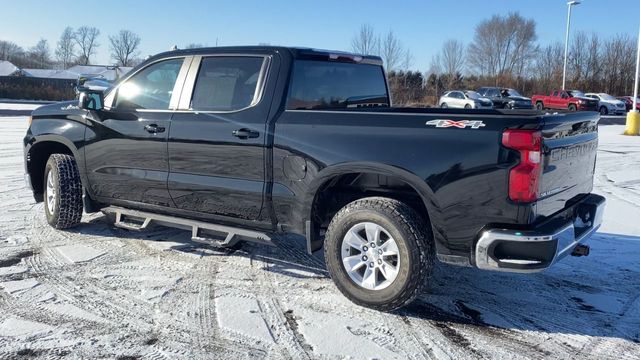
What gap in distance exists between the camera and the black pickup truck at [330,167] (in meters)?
3.49

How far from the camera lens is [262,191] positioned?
4.36 m

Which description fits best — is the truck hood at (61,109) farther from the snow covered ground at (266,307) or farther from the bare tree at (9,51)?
the bare tree at (9,51)

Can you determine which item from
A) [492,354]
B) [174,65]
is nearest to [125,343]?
[492,354]

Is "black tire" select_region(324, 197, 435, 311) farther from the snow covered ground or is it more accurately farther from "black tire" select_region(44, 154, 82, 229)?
"black tire" select_region(44, 154, 82, 229)

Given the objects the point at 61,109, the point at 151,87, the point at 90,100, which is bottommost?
the point at 61,109

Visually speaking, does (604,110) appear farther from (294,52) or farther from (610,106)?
(294,52)

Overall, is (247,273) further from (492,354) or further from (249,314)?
(492,354)

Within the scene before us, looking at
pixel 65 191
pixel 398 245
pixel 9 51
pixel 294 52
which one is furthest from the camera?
pixel 9 51

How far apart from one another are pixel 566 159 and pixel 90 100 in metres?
4.10

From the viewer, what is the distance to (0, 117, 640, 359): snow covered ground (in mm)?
3434

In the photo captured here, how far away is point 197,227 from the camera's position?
15.8 ft

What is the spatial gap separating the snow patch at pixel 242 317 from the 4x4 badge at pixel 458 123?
5.59ft

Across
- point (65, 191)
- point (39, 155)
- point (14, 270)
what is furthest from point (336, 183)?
point (39, 155)

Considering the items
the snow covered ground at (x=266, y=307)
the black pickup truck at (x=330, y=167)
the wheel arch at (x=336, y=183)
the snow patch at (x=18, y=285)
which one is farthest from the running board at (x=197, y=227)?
the snow patch at (x=18, y=285)
